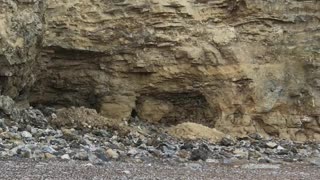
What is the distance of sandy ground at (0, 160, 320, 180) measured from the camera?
9.35m

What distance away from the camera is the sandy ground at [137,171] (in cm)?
935

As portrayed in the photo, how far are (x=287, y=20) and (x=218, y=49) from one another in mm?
2682

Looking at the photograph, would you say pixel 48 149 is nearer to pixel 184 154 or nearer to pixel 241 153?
pixel 184 154

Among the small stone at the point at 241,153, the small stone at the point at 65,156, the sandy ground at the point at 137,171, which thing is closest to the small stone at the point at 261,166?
the sandy ground at the point at 137,171

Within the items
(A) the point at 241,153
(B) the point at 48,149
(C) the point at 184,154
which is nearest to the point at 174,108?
(A) the point at 241,153

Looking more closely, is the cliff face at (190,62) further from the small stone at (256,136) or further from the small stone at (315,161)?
the small stone at (315,161)

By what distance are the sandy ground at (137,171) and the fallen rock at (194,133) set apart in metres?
5.36

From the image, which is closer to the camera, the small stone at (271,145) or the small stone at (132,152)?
the small stone at (132,152)

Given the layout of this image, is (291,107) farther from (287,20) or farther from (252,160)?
(252,160)

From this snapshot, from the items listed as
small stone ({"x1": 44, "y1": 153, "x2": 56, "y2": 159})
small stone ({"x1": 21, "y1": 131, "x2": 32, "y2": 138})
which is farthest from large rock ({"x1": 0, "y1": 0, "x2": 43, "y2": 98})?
small stone ({"x1": 44, "y1": 153, "x2": 56, "y2": 159})

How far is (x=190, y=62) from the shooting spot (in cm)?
1992

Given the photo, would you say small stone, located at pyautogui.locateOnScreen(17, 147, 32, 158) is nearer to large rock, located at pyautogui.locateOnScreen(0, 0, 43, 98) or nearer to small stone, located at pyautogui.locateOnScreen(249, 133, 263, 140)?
large rock, located at pyautogui.locateOnScreen(0, 0, 43, 98)

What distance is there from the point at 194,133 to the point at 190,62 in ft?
11.2

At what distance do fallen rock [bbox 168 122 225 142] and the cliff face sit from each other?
2.28 metres
